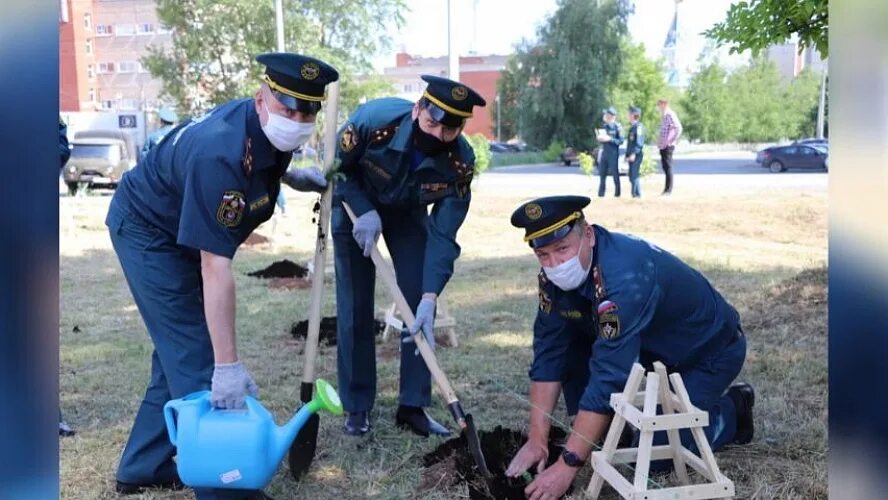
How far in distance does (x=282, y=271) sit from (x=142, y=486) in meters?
5.60

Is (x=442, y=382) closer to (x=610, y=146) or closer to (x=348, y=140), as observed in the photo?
(x=348, y=140)

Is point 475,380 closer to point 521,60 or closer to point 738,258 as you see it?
point 738,258

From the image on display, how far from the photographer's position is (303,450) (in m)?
3.66

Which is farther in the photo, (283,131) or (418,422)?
(418,422)

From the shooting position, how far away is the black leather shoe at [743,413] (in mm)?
3875

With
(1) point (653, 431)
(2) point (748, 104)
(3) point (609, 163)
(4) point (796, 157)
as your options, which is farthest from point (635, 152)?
(2) point (748, 104)

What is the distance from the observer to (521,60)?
46000 millimetres

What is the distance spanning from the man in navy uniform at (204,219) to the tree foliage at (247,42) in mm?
24740

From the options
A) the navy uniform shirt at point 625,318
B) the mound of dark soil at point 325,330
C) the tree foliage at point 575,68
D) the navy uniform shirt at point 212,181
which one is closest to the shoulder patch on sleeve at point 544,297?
the navy uniform shirt at point 625,318

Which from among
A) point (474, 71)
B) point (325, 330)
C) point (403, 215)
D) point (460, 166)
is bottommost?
point (325, 330)

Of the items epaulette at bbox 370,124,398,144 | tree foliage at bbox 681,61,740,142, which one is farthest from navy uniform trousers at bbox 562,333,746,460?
tree foliage at bbox 681,61,740,142

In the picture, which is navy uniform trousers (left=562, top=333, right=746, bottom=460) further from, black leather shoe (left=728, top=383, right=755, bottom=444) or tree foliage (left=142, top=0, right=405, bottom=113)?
tree foliage (left=142, top=0, right=405, bottom=113)

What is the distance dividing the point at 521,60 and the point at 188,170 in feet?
147

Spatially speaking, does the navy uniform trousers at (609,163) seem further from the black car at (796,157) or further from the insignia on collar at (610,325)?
the black car at (796,157)
